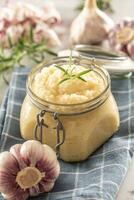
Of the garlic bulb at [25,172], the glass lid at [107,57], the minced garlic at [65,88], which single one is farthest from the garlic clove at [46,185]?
the glass lid at [107,57]

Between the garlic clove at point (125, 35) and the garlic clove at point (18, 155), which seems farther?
the garlic clove at point (125, 35)

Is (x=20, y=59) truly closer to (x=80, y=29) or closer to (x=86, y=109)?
(x=80, y=29)

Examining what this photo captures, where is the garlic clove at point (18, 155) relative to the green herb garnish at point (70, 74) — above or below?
below

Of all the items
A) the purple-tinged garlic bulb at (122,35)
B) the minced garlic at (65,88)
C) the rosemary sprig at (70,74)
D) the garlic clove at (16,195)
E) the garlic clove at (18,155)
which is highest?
the purple-tinged garlic bulb at (122,35)

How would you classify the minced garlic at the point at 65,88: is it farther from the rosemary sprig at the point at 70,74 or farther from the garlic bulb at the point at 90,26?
the garlic bulb at the point at 90,26

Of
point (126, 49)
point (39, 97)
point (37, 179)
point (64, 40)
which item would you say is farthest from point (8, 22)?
point (37, 179)

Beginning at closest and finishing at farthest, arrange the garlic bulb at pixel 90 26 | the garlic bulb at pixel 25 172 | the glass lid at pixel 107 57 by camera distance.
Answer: the garlic bulb at pixel 25 172 → the glass lid at pixel 107 57 → the garlic bulb at pixel 90 26

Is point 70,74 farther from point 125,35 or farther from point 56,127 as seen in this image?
point 125,35
